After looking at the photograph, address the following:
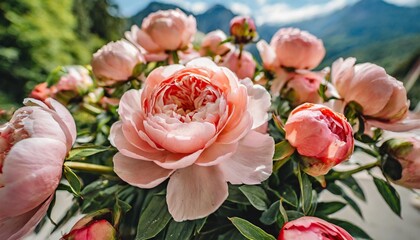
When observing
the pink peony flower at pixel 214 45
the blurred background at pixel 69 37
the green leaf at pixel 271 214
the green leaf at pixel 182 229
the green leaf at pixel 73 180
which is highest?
the green leaf at pixel 73 180

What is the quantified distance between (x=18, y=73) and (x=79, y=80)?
2.30 m

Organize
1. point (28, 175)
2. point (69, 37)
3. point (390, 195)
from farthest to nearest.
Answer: point (69, 37) < point (390, 195) < point (28, 175)

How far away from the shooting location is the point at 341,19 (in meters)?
5.66

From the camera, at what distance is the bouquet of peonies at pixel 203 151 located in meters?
0.22

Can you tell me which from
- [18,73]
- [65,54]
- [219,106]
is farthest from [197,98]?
[65,54]

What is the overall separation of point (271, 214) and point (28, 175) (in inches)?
6.5

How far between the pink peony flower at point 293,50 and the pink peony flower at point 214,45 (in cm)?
5

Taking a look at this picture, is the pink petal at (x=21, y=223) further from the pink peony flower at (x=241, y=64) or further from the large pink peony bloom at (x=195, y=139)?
the pink peony flower at (x=241, y=64)

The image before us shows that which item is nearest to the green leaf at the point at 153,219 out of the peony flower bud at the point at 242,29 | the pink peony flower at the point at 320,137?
the pink peony flower at the point at 320,137

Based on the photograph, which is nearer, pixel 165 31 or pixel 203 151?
pixel 203 151

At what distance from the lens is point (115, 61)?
33 cm

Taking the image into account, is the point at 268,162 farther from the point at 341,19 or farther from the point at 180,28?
the point at 341,19

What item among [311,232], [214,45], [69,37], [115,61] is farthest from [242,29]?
[69,37]

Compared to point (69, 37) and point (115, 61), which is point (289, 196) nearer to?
point (115, 61)
